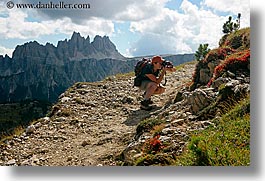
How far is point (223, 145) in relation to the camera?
4609 millimetres

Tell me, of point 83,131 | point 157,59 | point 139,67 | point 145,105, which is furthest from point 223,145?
point 139,67

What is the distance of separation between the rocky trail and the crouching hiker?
0.32 meters

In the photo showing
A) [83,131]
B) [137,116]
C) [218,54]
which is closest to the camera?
[83,131]

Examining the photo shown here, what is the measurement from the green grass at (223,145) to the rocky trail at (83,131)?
1.64m

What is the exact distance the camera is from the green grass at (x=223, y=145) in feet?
14.8

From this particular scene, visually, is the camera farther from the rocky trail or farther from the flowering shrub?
the rocky trail

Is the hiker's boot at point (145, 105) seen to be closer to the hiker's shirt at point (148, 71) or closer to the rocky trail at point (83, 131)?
the rocky trail at point (83, 131)

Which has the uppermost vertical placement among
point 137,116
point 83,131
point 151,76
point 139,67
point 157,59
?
point 157,59

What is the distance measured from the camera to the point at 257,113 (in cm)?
528

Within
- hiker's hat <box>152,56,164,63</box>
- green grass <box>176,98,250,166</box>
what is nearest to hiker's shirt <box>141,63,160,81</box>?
hiker's hat <box>152,56,164,63</box>

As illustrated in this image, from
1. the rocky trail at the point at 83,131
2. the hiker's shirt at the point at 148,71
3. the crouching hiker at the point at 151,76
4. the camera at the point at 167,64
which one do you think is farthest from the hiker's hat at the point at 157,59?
the rocky trail at the point at 83,131

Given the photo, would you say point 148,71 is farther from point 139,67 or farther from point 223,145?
point 223,145

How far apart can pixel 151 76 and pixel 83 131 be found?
251 cm

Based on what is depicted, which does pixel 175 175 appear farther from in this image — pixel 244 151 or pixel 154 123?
pixel 154 123
